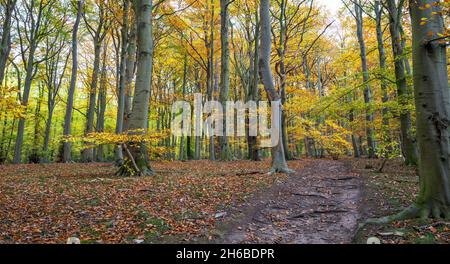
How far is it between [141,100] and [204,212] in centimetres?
580

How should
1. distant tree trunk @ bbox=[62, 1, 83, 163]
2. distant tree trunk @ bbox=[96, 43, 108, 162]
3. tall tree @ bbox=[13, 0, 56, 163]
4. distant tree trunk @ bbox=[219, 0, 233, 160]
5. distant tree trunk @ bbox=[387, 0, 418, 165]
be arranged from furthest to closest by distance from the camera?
distant tree trunk @ bbox=[96, 43, 108, 162] < tall tree @ bbox=[13, 0, 56, 163] < distant tree trunk @ bbox=[219, 0, 233, 160] < distant tree trunk @ bbox=[62, 1, 83, 163] < distant tree trunk @ bbox=[387, 0, 418, 165]

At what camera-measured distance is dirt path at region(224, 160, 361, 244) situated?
4.63 meters

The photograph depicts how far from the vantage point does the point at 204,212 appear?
552 cm

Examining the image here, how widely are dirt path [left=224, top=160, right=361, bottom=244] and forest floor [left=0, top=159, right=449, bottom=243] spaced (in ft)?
0.06

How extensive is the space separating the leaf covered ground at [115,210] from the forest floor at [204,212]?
0.6 inches

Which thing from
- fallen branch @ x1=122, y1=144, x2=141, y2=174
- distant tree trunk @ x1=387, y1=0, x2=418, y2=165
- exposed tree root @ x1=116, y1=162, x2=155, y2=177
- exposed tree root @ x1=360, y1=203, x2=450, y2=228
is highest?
distant tree trunk @ x1=387, y1=0, x2=418, y2=165

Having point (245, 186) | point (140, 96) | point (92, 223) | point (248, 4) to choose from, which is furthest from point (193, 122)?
point (92, 223)

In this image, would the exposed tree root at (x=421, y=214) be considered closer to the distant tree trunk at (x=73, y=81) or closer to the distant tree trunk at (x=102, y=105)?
the distant tree trunk at (x=73, y=81)

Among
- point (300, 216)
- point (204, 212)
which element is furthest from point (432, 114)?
point (204, 212)

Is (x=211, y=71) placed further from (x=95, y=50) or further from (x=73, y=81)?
(x=73, y=81)

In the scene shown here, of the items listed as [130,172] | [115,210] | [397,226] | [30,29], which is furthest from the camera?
[30,29]

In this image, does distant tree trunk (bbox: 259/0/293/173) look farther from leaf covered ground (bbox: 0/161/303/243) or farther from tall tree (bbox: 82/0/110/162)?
tall tree (bbox: 82/0/110/162)

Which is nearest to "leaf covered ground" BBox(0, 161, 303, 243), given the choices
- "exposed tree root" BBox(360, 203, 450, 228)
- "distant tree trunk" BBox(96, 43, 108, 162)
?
"exposed tree root" BBox(360, 203, 450, 228)

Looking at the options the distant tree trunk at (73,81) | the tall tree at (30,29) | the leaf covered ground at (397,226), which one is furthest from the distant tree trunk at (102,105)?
the leaf covered ground at (397,226)
